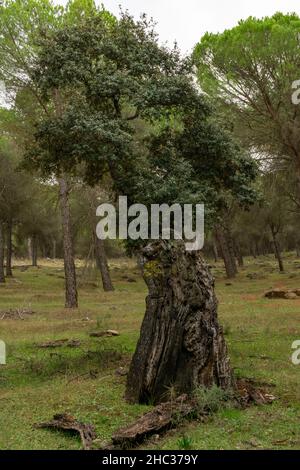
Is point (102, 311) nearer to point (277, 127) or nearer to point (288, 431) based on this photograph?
point (277, 127)

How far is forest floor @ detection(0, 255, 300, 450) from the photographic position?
8.05 metres

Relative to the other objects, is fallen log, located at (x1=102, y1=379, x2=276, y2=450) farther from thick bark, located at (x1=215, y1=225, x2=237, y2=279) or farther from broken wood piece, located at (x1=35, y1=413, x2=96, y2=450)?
thick bark, located at (x1=215, y1=225, x2=237, y2=279)

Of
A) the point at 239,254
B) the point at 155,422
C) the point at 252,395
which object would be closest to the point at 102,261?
the point at 252,395

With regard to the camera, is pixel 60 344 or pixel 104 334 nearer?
pixel 60 344

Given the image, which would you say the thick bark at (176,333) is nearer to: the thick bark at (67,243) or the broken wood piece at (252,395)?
the broken wood piece at (252,395)

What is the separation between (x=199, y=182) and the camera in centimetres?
1272

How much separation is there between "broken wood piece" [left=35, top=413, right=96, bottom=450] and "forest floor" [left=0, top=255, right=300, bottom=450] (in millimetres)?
111

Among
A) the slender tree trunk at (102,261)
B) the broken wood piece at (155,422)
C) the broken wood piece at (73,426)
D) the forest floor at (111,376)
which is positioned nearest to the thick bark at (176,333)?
the broken wood piece at (155,422)

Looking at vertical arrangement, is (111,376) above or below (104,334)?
below

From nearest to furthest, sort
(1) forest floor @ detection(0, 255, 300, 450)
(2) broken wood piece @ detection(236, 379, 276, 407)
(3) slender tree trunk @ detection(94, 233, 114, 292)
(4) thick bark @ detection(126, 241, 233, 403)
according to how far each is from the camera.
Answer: (1) forest floor @ detection(0, 255, 300, 450) < (2) broken wood piece @ detection(236, 379, 276, 407) < (4) thick bark @ detection(126, 241, 233, 403) < (3) slender tree trunk @ detection(94, 233, 114, 292)

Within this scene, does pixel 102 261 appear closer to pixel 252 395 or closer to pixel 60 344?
pixel 60 344

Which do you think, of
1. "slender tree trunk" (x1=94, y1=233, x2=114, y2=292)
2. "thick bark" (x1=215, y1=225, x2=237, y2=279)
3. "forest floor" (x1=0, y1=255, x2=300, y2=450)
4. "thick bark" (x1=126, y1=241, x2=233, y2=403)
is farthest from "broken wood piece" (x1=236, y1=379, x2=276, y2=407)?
"thick bark" (x1=215, y1=225, x2=237, y2=279)

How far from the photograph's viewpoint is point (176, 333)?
32.8ft

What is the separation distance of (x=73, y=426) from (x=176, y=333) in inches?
105
